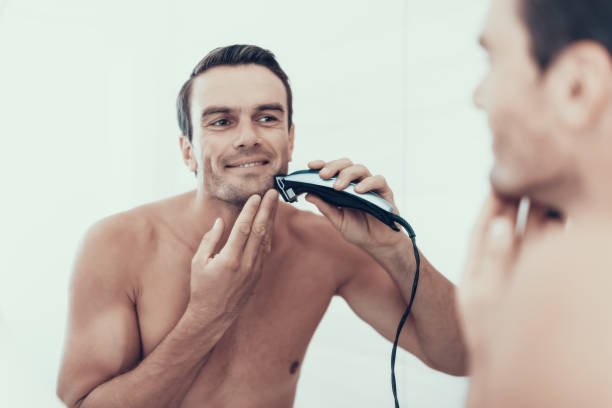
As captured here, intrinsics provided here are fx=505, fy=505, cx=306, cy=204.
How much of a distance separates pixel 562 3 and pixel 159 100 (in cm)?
210

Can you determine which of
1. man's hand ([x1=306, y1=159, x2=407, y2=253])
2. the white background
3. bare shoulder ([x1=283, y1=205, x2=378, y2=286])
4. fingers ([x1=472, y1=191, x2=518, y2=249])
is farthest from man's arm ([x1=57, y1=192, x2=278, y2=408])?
the white background

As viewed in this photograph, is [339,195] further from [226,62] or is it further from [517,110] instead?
[517,110]

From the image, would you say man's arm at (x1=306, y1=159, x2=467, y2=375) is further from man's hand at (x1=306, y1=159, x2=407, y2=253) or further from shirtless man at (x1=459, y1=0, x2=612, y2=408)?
shirtless man at (x1=459, y1=0, x2=612, y2=408)

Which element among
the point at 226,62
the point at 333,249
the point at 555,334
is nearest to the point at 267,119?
the point at 226,62

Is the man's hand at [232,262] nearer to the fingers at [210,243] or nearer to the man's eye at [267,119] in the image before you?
the fingers at [210,243]

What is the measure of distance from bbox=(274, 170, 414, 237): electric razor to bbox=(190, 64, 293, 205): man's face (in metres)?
0.08

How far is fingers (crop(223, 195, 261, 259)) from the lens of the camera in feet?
2.88

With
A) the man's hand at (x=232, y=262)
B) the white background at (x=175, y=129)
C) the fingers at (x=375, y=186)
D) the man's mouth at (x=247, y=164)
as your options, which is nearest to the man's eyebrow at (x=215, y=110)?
the man's mouth at (x=247, y=164)

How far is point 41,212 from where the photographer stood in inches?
91.7

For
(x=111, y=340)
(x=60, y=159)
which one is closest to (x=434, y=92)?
(x=111, y=340)

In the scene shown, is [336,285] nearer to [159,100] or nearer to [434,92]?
[434,92]

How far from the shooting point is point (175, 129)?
234cm

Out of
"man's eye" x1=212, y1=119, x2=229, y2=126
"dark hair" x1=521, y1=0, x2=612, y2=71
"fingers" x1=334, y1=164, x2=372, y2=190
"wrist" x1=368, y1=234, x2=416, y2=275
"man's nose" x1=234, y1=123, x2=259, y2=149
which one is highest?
"dark hair" x1=521, y1=0, x2=612, y2=71

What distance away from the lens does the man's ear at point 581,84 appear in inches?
14.6
